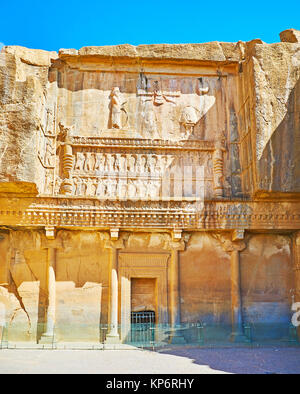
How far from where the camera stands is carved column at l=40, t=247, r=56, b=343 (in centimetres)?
1048

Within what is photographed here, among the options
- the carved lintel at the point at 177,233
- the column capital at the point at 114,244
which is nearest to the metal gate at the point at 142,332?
the column capital at the point at 114,244

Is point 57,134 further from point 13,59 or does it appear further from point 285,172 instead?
point 285,172

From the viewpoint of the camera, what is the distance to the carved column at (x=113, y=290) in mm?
10555

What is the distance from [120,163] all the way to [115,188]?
675mm

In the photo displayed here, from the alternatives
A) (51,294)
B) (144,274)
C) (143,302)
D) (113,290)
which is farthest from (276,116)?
(51,294)

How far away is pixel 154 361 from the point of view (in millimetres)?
8344

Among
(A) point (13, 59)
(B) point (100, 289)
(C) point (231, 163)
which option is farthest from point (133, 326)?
(A) point (13, 59)

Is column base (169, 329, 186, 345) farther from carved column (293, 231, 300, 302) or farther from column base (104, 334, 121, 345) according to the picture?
carved column (293, 231, 300, 302)

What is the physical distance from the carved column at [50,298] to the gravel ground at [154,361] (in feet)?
2.42

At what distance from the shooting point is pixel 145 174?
1162cm

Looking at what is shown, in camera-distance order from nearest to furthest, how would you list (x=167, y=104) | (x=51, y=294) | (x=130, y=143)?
(x=51, y=294) < (x=130, y=143) < (x=167, y=104)

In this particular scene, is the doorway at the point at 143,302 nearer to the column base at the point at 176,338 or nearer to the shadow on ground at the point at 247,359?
the column base at the point at 176,338

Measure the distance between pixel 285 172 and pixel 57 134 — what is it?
5.64 metres

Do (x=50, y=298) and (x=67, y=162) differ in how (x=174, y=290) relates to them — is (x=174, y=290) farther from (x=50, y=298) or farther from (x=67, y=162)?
(x=67, y=162)
